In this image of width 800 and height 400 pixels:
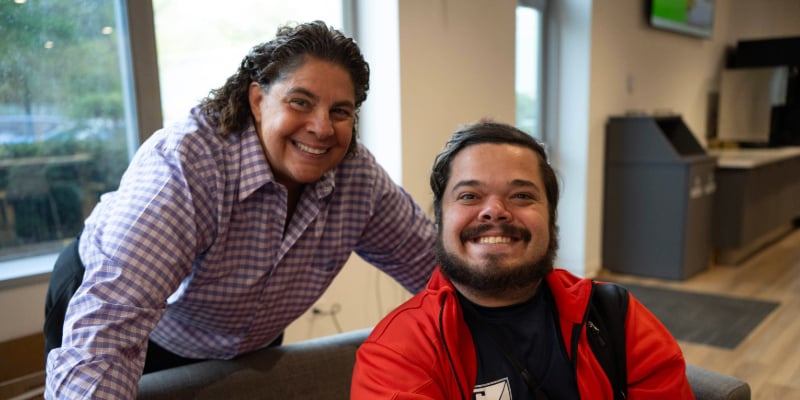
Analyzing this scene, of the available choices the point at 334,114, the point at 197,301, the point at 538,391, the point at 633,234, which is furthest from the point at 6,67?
the point at 633,234

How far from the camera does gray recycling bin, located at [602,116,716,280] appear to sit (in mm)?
4188

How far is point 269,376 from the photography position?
1484 millimetres

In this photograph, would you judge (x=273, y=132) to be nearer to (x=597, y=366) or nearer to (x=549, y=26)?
(x=597, y=366)

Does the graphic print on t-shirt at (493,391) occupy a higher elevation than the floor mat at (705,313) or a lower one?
higher

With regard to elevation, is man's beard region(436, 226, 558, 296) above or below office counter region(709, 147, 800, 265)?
above

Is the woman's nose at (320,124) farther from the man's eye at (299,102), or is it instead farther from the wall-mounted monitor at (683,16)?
the wall-mounted monitor at (683,16)

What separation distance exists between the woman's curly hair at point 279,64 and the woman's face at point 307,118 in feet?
0.06

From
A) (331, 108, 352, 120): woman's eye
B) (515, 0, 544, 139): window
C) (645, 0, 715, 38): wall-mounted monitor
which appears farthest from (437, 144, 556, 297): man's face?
(645, 0, 715, 38): wall-mounted monitor

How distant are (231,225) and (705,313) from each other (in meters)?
3.20

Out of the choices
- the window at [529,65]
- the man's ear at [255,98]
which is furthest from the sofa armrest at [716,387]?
the window at [529,65]

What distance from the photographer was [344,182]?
5.00 ft

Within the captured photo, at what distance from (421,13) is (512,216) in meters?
1.91

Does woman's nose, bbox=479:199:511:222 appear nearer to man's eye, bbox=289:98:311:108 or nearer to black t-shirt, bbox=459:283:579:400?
black t-shirt, bbox=459:283:579:400

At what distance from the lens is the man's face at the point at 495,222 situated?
1.23 metres
